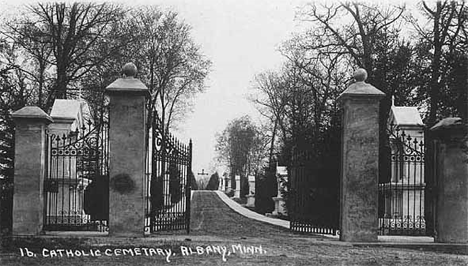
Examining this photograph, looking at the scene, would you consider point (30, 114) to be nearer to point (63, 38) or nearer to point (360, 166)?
point (360, 166)

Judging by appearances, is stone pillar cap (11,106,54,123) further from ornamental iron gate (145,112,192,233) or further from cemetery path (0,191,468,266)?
cemetery path (0,191,468,266)

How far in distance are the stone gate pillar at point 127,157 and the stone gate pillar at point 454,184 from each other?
6275 millimetres

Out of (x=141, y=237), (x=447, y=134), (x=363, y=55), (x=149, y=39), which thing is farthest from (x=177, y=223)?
(x=149, y=39)

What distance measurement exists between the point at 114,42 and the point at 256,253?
25019 mm

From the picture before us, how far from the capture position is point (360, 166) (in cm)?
1332

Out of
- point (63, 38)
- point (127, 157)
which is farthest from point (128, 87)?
point (63, 38)

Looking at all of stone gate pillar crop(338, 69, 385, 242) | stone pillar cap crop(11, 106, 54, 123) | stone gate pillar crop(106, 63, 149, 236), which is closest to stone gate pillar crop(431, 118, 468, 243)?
stone gate pillar crop(338, 69, 385, 242)

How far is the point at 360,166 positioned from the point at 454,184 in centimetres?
202

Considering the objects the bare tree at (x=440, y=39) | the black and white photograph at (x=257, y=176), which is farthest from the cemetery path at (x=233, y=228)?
the bare tree at (x=440, y=39)

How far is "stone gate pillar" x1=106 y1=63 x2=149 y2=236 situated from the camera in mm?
12969

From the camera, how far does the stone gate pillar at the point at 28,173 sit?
13180mm

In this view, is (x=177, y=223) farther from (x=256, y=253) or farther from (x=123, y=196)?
(x=256, y=253)

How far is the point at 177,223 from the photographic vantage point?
48.6 ft

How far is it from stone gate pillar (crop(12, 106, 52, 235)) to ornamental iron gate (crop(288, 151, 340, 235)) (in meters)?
6.43
